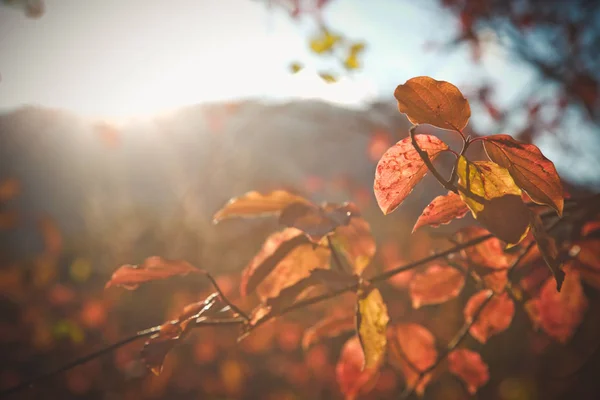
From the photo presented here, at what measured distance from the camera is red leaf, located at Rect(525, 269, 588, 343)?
87 cm

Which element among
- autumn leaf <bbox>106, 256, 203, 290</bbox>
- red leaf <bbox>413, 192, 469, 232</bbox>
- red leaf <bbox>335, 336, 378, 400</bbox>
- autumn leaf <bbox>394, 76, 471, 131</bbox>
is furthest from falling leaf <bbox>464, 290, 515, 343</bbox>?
autumn leaf <bbox>106, 256, 203, 290</bbox>

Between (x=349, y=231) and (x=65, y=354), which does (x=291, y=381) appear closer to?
(x=65, y=354)

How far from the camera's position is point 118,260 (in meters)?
6.80

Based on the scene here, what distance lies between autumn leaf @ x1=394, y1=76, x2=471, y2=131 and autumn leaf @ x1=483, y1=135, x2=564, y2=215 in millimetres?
59

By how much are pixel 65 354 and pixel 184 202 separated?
463 cm

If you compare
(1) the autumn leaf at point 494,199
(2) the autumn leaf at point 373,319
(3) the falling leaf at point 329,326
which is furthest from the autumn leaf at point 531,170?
(3) the falling leaf at point 329,326

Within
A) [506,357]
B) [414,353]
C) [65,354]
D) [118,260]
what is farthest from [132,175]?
[414,353]

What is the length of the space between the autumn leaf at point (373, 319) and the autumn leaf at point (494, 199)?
0.78 ft

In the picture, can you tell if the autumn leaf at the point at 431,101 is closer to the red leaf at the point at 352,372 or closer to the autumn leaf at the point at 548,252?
the autumn leaf at the point at 548,252

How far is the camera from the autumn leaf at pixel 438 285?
82cm

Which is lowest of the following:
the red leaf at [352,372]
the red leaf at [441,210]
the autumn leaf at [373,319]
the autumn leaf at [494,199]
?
the red leaf at [352,372]

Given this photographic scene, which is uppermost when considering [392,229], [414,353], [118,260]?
[414,353]

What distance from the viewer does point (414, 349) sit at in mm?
883

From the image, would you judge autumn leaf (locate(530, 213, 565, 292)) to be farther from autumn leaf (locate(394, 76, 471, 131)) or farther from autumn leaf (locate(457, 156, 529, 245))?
autumn leaf (locate(394, 76, 471, 131))
